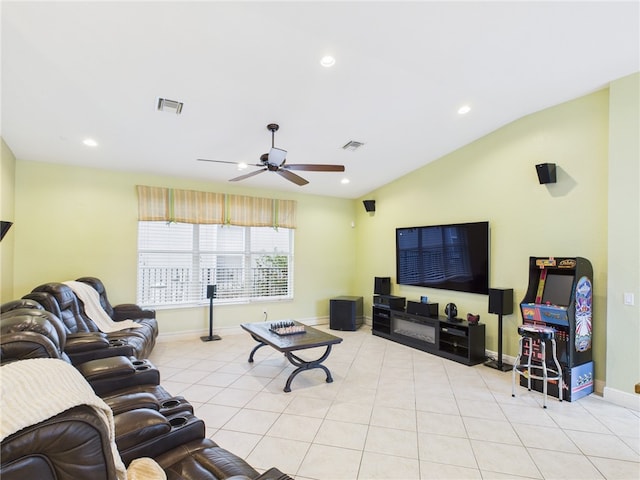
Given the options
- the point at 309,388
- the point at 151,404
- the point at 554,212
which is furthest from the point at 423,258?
the point at 151,404

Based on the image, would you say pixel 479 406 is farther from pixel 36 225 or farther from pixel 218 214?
pixel 36 225

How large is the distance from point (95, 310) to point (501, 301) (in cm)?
518

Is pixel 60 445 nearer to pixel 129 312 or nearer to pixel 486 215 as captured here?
pixel 129 312

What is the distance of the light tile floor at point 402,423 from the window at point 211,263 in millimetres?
1418

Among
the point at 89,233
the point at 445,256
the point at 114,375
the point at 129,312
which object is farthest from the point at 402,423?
the point at 89,233

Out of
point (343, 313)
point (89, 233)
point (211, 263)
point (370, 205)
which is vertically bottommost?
point (343, 313)

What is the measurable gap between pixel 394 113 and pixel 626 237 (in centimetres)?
271

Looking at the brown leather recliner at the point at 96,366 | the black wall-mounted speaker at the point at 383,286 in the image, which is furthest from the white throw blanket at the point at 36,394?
the black wall-mounted speaker at the point at 383,286

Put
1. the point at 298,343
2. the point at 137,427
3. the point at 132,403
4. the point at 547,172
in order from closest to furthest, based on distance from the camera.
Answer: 1. the point at 137,427
2. the point at 132,403
3. the point at 298,343
4. the point at 547,172

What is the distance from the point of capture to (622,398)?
324 centimetres

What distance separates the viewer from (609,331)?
11.1 ft

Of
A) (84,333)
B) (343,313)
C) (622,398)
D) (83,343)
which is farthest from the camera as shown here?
(343,313)

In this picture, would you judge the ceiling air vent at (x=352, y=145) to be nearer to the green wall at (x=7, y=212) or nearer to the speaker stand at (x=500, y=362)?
the speaker stand at (x=500, y=362)

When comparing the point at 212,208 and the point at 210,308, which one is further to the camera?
the point at 212,208
